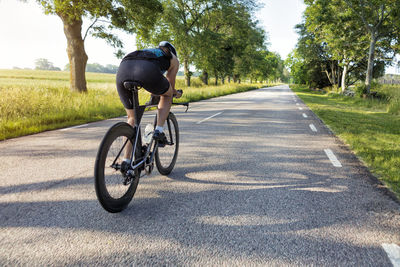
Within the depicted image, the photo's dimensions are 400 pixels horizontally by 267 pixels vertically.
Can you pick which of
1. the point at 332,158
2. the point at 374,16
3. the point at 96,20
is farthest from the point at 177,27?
the point at 332,158

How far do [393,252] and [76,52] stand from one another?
50.0 ft

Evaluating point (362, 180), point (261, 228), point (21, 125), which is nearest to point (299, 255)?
point (261, 228)

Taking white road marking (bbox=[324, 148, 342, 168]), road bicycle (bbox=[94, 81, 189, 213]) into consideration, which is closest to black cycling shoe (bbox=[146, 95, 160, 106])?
road bicycle (bbox=[94, 81, 189, 213])

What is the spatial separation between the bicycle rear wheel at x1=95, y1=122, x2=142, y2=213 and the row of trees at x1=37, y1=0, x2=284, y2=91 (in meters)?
11.1

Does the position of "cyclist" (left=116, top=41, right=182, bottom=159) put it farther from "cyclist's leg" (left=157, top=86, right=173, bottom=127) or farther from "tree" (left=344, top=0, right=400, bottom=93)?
"tree" (left=344, top=0, right=400, bottom=93)

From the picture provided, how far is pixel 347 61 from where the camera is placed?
26.7 meters

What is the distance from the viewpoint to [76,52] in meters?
13.7

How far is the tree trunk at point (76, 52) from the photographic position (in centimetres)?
1338

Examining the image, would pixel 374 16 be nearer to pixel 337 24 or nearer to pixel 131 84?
pixel 337 24

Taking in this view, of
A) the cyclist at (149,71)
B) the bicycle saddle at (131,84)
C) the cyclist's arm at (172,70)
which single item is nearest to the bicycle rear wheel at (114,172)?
the cyclist at (149,71)

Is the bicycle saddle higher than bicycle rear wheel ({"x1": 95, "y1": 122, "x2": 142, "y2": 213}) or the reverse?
higher

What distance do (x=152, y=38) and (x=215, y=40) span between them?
6978mm

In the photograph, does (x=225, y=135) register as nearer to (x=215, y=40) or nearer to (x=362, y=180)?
(x=362, y=180)

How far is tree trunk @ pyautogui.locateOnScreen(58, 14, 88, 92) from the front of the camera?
43.9ft
